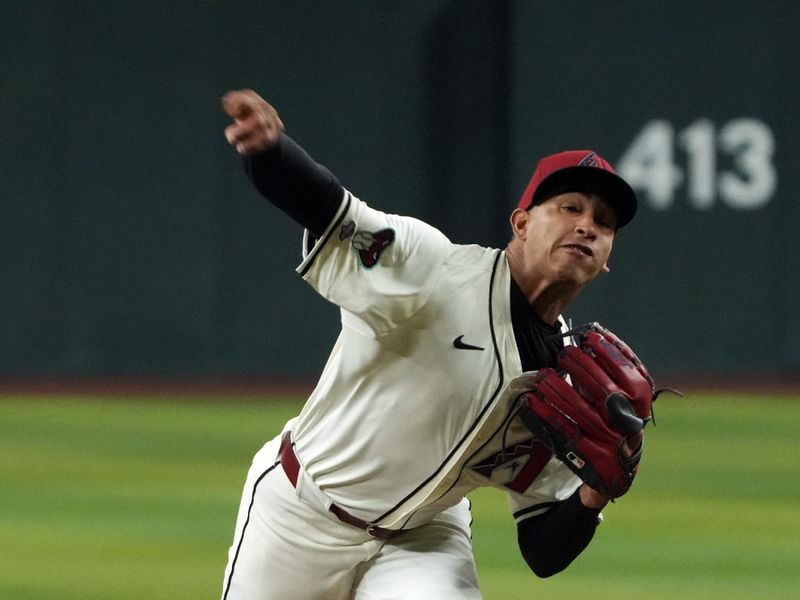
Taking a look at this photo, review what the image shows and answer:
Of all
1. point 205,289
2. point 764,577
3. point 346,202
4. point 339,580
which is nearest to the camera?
point 346,202

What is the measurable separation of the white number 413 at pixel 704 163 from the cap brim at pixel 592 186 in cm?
1032

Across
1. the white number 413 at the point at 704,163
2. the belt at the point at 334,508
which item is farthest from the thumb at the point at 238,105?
the white number 413 at the point at 704,163

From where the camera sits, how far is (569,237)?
3816 millimetres

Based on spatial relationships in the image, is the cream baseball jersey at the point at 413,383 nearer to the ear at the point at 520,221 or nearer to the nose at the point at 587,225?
the ear at the point at 520,221

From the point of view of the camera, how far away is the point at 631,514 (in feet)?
26.3

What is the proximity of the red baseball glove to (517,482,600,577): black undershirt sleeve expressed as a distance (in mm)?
209

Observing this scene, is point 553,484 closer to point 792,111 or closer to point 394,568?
point 394,568

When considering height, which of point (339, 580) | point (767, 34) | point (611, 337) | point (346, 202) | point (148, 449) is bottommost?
point (148, 449)

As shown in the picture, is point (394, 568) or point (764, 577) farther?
point (764, 577)

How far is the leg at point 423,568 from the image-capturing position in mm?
3994

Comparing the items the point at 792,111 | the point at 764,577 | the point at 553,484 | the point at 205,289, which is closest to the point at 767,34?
the point at 792,111

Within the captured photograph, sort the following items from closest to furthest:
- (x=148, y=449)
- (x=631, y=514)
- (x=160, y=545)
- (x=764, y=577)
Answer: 1. (x=764, y=577)
2. (x=160, y=545)
3. (x=631, y=514)
4. (x=148, y=449)

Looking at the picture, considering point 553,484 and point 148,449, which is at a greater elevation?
point 553,484

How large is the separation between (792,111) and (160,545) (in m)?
9.22
